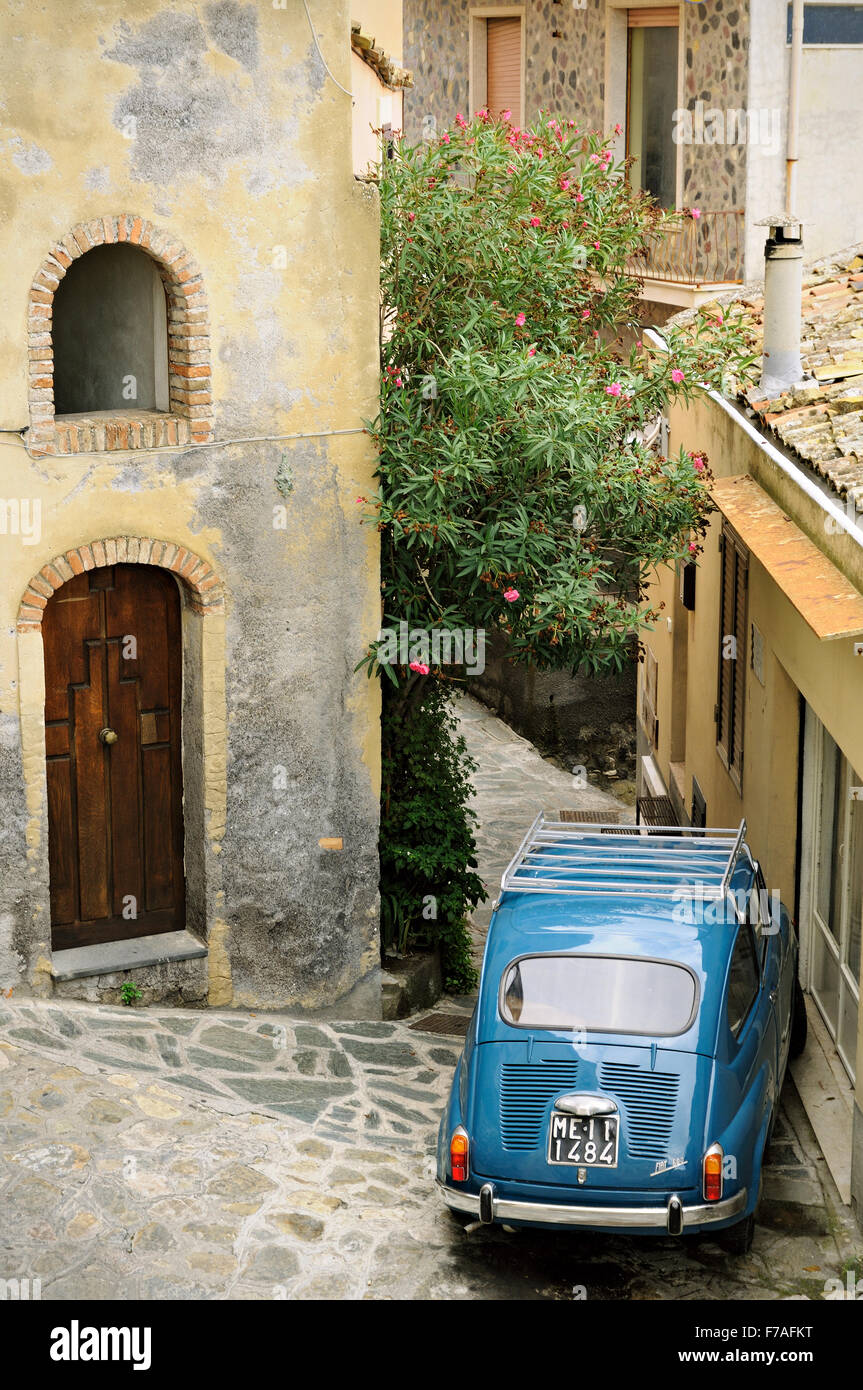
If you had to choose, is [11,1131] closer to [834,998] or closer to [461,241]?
[834,998]

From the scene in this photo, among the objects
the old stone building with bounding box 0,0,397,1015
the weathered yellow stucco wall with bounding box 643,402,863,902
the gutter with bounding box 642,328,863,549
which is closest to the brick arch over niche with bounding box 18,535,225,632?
the old stone building with bounding box 0,0,397,1015

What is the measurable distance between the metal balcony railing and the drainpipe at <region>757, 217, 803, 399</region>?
4.40 metres

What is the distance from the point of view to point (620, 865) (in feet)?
31.8

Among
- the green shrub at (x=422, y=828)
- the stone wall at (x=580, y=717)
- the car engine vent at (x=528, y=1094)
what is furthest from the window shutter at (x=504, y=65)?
the car engine vent at (x=528, y=1094)

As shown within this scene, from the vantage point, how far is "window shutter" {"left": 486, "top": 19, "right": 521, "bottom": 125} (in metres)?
22.4

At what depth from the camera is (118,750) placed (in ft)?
36.2

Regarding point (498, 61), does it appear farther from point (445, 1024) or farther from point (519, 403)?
point (445, 1024)

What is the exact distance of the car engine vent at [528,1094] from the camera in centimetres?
779

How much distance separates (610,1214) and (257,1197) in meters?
2.03

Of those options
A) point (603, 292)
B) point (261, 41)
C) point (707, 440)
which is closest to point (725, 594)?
point (707, 440)

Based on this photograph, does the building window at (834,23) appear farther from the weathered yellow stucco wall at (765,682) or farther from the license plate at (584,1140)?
the license plate at (584,1140)

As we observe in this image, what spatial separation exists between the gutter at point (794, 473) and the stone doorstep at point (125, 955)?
5.23 metres

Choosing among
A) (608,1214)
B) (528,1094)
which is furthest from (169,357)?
(608,1214)

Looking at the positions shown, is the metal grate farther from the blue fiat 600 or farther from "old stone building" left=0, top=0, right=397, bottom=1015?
the blue fiat 600
